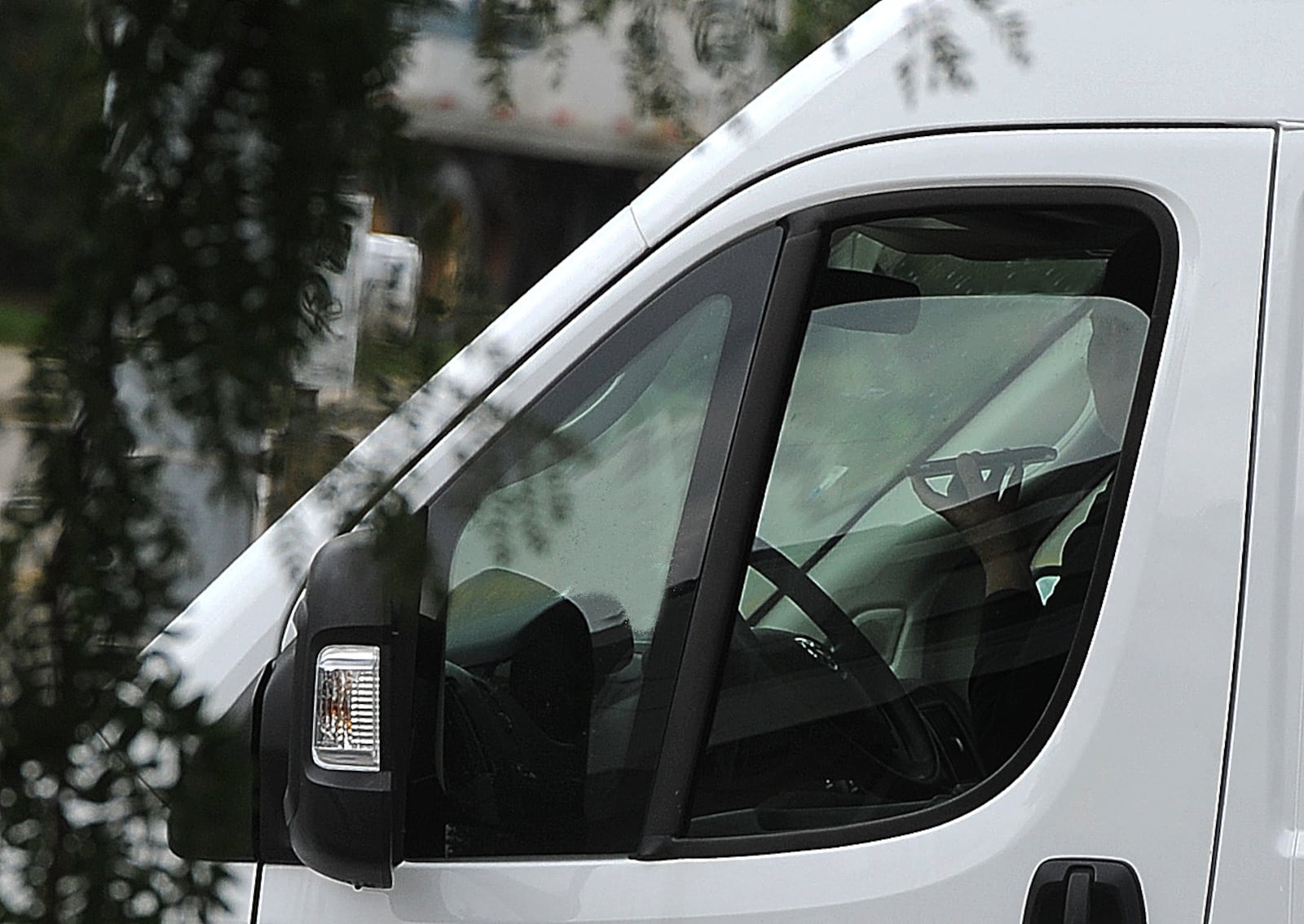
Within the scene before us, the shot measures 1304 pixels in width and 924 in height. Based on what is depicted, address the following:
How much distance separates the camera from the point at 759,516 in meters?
2.03

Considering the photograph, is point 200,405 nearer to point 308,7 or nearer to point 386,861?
point 308,7

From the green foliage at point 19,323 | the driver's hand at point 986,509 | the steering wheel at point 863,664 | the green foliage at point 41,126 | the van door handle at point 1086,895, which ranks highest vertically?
the green foliage at point 41,126

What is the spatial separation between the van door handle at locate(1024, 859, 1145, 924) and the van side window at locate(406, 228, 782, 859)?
1.51ft

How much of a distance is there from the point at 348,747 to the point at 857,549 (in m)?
0.65

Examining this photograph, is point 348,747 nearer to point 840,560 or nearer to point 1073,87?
point 840,560

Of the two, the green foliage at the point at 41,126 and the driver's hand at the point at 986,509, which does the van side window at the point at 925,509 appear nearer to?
the driver's hand at the point at 986,509

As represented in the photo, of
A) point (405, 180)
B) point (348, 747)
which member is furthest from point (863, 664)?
point (405, 180)

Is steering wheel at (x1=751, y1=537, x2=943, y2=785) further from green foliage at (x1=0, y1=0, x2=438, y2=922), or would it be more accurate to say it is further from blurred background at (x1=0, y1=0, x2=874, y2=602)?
green foliage at (x1=0, y1=0, x2=438, y2=922)

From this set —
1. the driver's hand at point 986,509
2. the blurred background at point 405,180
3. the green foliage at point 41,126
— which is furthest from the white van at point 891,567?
the green foliage at point 41,126

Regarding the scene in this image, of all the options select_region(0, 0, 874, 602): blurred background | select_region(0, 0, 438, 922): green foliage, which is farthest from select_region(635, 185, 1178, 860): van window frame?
select_region(0, 0, 438, 922): green foliage

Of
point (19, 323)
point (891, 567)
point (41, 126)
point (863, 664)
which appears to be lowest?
point (863, 664)

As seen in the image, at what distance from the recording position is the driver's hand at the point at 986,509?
204cm

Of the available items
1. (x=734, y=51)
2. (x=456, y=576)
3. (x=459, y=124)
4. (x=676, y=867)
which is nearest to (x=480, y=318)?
(x=459, y=124)

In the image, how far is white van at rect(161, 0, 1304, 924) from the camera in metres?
1.87
